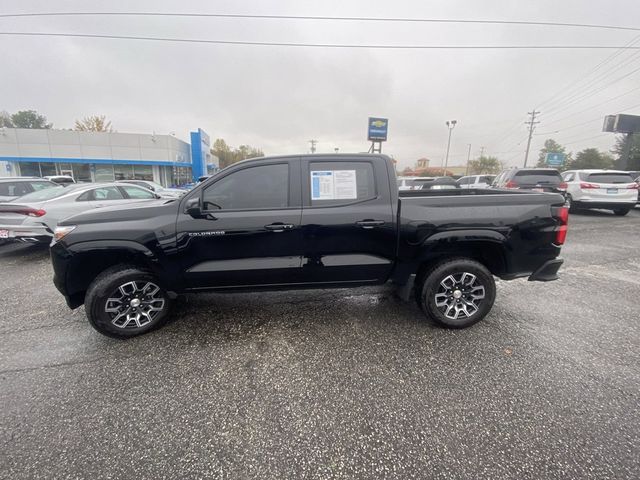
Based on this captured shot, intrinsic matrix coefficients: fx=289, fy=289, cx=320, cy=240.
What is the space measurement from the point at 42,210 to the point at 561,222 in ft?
26.5

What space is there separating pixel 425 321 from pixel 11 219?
7.22 meters

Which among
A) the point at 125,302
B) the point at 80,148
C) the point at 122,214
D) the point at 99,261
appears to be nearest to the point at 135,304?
the point at 125,302

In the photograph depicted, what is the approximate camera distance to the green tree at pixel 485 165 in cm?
7694

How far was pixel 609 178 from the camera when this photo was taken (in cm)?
965

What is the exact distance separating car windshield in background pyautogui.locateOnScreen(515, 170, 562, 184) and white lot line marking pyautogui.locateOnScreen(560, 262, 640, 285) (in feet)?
18.1

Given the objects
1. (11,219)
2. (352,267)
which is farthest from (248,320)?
(11,219)

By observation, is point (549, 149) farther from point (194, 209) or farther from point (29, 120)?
point (29, 120)

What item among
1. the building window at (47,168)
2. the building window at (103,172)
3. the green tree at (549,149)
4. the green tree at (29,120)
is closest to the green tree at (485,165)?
the green tree at (549,149)

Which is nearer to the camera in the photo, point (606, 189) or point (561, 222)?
point (561, 222)

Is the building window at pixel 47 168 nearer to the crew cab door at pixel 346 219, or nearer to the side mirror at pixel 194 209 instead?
the side mirror at pixel 194 209

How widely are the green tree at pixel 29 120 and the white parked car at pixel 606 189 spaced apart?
358ft

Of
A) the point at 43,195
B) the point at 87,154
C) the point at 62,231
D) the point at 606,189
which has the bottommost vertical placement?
the point at 62,231

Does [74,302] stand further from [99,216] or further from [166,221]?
[166,221]

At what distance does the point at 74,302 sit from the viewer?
3.05m
